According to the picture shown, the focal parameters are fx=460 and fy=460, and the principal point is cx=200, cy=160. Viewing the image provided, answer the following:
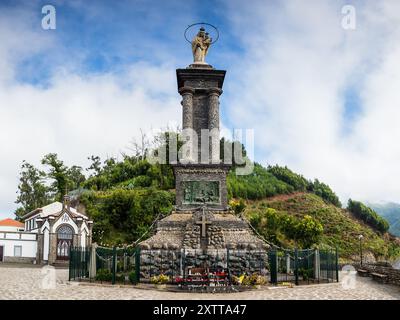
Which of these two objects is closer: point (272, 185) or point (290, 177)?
point (272, 185)

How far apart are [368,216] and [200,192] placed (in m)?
45.8

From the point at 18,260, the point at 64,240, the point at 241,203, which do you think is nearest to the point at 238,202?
the point at 241,203

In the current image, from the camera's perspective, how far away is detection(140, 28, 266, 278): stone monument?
1875 centimetres

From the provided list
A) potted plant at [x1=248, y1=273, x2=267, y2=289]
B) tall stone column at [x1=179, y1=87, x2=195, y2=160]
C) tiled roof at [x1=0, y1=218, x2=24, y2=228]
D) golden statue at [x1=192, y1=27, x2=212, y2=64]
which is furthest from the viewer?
tiled roof at [x1=0, y1=218, x2=24, y2=228]

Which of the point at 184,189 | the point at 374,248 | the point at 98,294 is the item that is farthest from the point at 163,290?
the point at 374,248

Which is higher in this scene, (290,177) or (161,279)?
(290,177)

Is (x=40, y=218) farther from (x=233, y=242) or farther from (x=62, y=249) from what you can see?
(x=233, y=242)

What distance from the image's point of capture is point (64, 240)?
125 feet

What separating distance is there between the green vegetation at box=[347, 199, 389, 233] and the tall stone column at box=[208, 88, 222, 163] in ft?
146

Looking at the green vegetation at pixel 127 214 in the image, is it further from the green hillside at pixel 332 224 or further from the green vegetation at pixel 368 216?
the green vegetation at pixel 368 216

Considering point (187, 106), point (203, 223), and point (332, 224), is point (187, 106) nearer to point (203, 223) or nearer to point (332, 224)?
point (203, 223)

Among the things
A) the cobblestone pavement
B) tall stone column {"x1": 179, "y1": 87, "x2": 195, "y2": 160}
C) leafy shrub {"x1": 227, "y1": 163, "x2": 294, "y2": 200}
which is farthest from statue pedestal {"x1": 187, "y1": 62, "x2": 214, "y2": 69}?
leafy shrub {"x1": 227, "y1": 163, "x2": 294, "y2": 200}

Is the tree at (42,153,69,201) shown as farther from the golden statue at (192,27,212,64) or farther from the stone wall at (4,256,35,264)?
the golden statue at (192,27,212,64)

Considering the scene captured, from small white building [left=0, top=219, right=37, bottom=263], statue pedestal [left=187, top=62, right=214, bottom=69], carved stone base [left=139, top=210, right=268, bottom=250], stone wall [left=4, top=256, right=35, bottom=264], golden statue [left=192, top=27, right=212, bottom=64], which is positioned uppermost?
golden statue [left=192, top=27, right=212, bottom=64]
